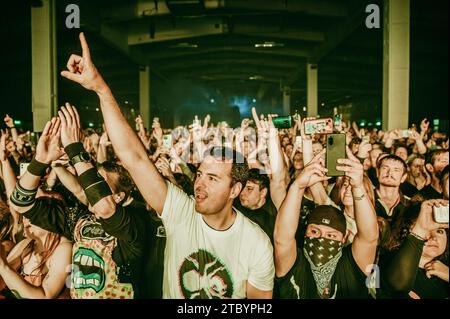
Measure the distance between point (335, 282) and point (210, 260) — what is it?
0.99 metres

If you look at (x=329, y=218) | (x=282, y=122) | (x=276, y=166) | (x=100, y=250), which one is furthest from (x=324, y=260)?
(x=100, y=250)

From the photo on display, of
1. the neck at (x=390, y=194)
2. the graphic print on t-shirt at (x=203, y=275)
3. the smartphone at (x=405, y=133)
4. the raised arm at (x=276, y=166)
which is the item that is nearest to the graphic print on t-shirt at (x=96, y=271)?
the graphic print on t-shirt at (x=203, y=275)

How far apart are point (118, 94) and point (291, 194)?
30.9m

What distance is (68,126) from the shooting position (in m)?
2.86

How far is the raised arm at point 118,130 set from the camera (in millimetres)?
2562

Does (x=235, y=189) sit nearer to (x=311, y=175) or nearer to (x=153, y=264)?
(x=311, y=175)

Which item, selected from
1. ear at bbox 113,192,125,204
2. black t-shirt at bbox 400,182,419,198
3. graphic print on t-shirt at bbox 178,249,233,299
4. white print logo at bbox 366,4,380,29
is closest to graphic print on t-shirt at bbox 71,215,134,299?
graphic print on t-shirt at bbox 178,249,233,299

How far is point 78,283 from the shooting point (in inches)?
121

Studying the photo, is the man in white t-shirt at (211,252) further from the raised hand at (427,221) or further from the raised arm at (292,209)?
the raised hand at (427,221)

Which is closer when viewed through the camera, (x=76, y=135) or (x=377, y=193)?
(x=76, y=135)

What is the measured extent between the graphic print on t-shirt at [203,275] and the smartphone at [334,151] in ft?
3.21

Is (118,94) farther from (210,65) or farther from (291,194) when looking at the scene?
(291,194)

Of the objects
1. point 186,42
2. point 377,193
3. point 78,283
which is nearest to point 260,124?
point 377,193

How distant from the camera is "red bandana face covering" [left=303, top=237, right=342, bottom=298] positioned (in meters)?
3.21
